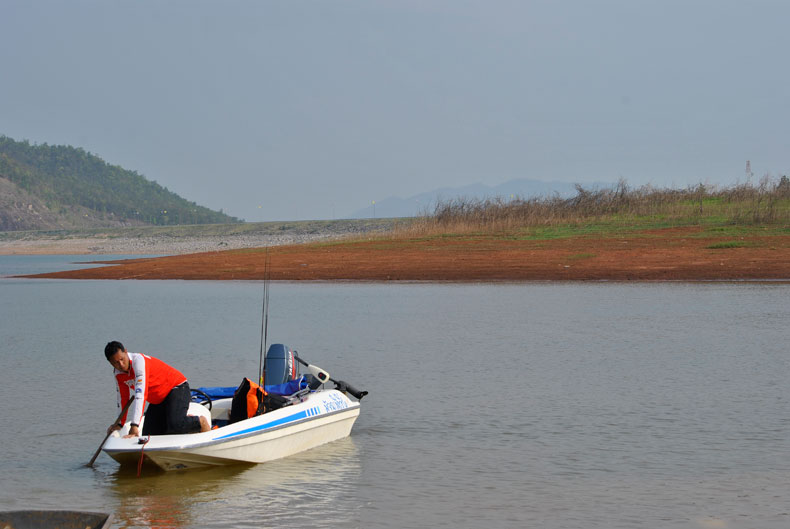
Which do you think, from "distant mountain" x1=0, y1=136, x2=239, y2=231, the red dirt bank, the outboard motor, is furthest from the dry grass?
"distant mountain" x1=0, y1=136, x2=239, y2=231

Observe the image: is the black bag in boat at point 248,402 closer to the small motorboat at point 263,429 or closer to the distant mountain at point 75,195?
the small motorboat at point 263,429

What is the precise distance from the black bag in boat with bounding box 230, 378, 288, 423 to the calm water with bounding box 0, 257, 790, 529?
0.55 meters

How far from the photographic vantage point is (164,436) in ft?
27.7

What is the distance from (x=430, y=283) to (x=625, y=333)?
1253 centimetres

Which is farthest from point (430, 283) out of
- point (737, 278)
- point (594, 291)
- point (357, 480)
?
point (357, 480)

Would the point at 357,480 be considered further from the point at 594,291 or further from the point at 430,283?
the point at 430,283

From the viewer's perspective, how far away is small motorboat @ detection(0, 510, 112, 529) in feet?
20.9

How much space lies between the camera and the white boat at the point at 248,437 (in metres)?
8.33

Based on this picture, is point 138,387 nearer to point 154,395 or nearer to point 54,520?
point 154,395

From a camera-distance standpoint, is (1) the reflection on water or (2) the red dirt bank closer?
(1) the reflection on water

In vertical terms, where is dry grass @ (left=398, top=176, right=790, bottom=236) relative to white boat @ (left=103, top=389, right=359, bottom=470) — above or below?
above

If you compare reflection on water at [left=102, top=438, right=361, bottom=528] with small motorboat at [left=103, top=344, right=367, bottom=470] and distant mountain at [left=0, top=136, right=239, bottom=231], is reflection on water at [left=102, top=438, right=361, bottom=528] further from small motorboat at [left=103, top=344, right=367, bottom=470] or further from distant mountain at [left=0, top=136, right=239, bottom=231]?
distant mountain at [left=0, top=136, right=239, bottom=231]

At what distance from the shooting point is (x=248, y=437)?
869 centimetres

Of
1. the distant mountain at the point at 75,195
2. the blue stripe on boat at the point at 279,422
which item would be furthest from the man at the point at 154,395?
the distant mountain at the point at 75,195
